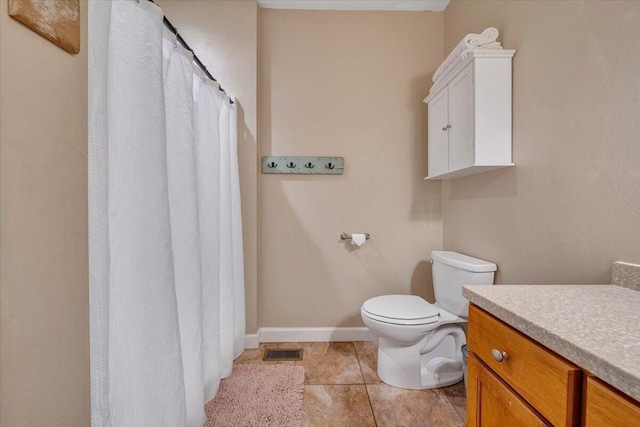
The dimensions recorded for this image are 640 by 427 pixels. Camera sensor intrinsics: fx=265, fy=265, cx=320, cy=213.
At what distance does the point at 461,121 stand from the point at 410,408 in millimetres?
1516

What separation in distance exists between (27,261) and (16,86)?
342 millimetres

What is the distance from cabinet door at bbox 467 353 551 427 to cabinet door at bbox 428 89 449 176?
1.15 metres

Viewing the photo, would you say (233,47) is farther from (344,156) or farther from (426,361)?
(426,361)

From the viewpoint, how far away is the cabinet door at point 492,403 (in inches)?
22.8

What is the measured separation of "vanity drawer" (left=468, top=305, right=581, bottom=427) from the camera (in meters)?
0.48

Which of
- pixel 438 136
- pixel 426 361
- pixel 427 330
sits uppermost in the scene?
pixel 438 136

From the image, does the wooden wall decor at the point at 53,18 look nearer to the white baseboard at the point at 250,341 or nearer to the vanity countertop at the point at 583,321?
the vanity countertop at the point at 583,321

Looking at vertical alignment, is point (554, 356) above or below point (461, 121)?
below

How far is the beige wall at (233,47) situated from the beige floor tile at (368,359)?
119 centimetres

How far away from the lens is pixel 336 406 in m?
1.36

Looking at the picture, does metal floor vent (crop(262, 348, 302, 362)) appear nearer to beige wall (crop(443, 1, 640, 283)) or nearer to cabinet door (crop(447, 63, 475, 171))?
beige wall (crop(443, 1, 640, 283))

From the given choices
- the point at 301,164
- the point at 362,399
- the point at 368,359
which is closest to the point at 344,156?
the point at 301,164

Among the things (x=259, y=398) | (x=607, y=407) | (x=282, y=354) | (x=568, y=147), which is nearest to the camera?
(x=607, y=407)

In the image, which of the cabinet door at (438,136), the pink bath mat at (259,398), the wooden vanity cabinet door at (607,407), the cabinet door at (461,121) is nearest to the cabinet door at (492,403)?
the wooden vanity cabinet door at (607,407)
